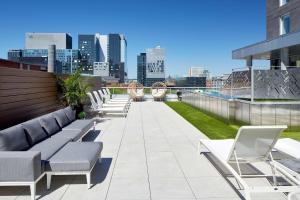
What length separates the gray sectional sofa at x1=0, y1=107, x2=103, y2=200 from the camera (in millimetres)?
4332

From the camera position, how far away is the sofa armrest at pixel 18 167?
431cm

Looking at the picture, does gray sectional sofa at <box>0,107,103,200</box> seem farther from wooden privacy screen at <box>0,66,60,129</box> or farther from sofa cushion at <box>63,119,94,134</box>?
wooden privacy screen at <box>0,66,60,129</box>

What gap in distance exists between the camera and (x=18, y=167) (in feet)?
14.2

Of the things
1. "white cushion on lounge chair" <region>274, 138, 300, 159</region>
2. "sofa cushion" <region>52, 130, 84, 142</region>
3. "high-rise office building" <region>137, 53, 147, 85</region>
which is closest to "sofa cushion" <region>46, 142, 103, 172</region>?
"sofa cushion" <region>52, 130, 84, 142</region>

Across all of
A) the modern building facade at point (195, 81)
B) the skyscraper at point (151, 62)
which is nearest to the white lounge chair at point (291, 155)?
the modern building facade at point (195, 81)

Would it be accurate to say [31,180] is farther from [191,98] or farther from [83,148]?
[191,98]

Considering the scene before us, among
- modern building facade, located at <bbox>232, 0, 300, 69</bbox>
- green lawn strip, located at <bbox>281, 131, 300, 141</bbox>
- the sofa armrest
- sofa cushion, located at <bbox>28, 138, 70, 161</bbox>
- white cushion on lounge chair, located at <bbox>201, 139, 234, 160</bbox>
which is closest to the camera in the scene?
the sofa armrest

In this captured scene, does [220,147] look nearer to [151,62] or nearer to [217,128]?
[217,128]

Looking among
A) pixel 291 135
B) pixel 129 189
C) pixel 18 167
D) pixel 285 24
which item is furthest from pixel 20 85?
pixel 285 24

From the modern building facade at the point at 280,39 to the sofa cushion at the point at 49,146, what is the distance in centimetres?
1499

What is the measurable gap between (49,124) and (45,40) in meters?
141

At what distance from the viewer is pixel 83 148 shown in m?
5.51

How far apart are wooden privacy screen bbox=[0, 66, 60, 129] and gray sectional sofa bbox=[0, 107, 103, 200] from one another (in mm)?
647

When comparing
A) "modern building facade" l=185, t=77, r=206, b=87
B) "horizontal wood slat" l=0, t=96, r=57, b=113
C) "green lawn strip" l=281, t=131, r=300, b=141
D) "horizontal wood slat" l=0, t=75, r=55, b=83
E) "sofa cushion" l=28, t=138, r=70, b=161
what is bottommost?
"green lawn strip" l=281, t=131, r=300, b=141
